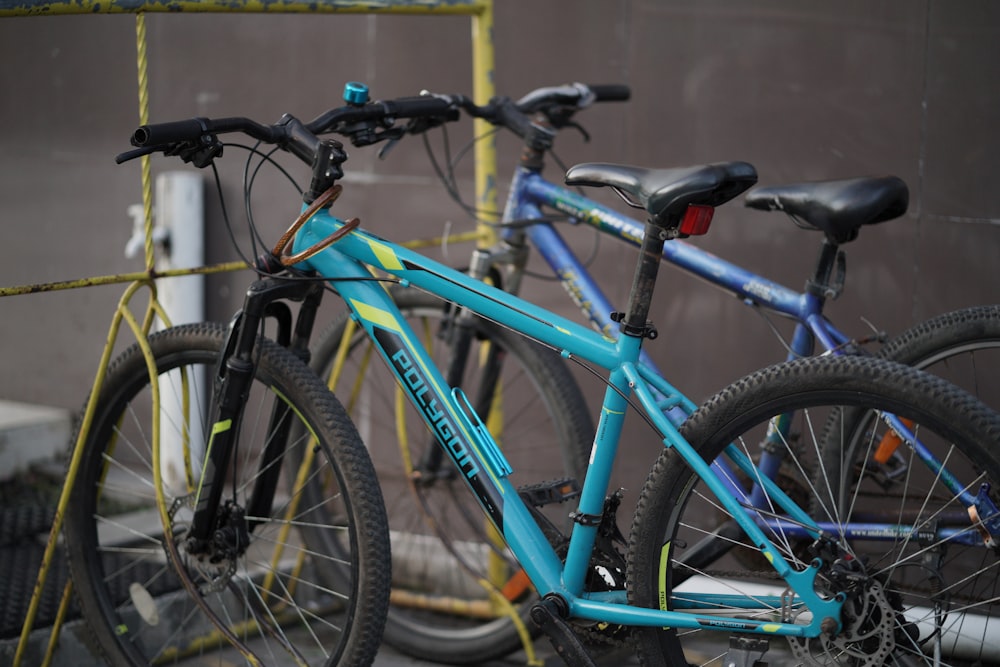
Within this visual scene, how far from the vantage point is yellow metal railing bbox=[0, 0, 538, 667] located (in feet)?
8.86

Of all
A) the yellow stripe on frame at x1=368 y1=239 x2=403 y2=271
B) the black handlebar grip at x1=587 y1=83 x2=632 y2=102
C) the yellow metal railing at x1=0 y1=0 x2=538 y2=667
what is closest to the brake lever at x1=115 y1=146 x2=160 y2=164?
the yellow metal railing at x1=0 y1=0 x2=538 y2=667

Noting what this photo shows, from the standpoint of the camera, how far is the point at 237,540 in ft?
9.21

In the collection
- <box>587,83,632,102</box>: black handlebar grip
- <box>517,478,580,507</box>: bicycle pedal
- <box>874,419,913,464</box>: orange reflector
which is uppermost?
<box>587,83,632,102</box>: black handlebar grip

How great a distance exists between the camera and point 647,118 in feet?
13.1

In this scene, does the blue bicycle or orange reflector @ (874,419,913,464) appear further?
orange reflector @ (874,419,913,464)

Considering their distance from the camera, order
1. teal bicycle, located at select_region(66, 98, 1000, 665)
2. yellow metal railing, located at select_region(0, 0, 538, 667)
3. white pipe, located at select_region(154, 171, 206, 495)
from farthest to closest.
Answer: white pipe, located at select_region(154, 171, 206, 495)
yellow metal railing, located at select_region(0, 0, 538, 667)
teal bicycle, located at select_region(66, 98, 1000, 665)

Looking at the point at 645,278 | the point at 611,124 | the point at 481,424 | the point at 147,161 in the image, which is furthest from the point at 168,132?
the point at 611,124

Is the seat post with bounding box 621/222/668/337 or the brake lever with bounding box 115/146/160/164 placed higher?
the brake lever with bounding box 115/146/160/164

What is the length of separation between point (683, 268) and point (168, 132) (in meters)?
1.35

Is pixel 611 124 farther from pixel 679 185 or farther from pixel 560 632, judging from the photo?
pixel 560 632

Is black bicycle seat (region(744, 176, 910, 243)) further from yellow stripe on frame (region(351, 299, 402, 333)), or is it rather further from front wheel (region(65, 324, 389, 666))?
front wheel (region(65, 324, 389, 666))

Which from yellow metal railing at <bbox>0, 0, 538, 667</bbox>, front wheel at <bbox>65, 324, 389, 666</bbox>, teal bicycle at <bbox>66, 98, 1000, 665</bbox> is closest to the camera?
teal bicycle at <bbox>66, 98, 1000, 665</bbox>

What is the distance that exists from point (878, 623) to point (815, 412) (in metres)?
0.55

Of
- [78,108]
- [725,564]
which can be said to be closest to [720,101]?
[725,564]
